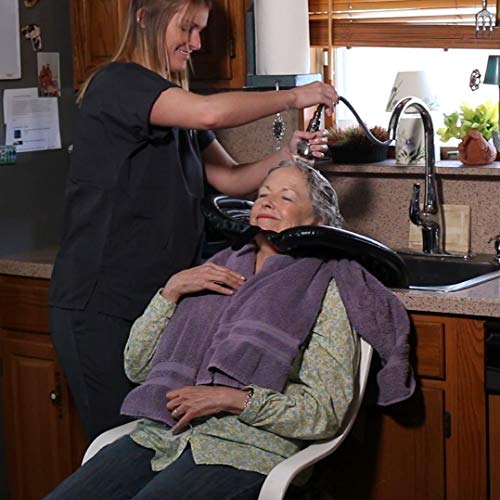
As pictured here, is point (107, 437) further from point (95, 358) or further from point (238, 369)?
point (238, 369)

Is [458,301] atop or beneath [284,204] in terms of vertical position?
beneath

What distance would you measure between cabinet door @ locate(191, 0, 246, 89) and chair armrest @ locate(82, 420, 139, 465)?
1085 millimetres

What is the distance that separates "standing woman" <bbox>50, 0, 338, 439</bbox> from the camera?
244 cm

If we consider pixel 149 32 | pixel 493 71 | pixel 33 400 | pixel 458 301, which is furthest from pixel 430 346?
pixel 33 400

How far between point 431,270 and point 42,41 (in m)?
1.31

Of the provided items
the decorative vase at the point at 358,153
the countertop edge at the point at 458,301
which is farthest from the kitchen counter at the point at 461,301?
the decorative vase at the point at 358,153

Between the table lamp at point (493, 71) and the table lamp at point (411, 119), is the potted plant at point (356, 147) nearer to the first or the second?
the table lamp at point (411, 119)

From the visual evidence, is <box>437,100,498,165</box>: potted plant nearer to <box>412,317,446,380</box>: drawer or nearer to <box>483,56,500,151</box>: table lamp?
<box>483,56,500,151</box>: table lamp

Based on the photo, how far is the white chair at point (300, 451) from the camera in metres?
2.07

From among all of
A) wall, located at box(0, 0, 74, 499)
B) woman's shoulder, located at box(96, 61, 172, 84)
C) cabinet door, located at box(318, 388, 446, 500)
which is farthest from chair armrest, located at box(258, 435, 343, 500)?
wall, located at box(0, 0, 74, 499)

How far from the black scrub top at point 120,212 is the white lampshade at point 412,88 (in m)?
0.81

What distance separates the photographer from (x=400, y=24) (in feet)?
10.2

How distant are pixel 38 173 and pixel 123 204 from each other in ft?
2.70

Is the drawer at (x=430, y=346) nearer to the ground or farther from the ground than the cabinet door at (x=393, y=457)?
farther from the ground
